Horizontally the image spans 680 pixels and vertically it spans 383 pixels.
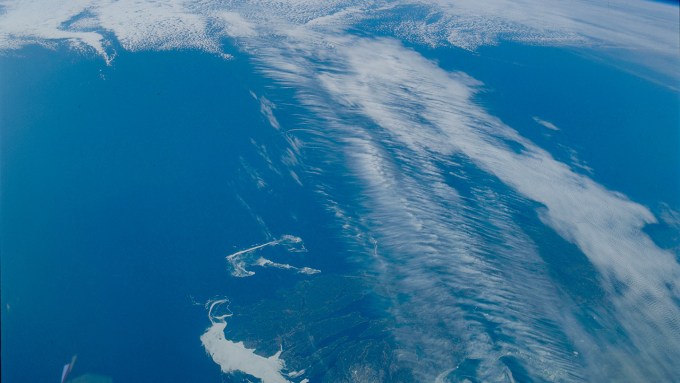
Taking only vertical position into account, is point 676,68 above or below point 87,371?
above

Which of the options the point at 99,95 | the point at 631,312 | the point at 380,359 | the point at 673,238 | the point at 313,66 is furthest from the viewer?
the point at 313,66

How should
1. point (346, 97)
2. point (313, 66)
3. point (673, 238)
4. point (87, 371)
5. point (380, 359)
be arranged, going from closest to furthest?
point (87, 371) → point (380, 359) → point (673, 238) → point (346, 97) → point (313, 66)

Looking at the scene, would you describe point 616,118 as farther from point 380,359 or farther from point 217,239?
point 217,239

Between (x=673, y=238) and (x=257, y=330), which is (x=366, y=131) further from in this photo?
(x=673, y=238)

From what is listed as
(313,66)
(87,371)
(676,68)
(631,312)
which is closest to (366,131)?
(313,66)

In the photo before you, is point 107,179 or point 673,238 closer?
point 107,179

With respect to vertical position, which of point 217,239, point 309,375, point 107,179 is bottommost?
point 309,375
